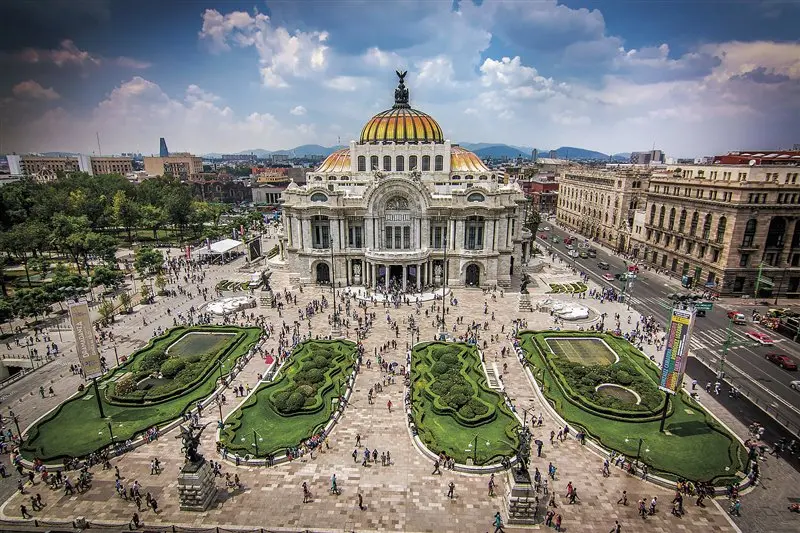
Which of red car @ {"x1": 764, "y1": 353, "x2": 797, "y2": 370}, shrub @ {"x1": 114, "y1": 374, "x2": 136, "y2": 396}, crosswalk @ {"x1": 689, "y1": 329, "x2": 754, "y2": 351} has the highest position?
shrub @ {"x1": 114, "y1": 374, "x2": 136, "y2": 396}

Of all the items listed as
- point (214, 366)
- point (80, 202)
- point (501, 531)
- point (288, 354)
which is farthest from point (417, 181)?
point (80, 202)

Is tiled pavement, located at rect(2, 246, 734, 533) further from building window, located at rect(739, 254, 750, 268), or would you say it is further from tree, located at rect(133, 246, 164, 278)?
building window, located at rect(739, 254, 750, 268)

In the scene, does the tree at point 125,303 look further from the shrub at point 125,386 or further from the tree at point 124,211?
the tree at point 124,211

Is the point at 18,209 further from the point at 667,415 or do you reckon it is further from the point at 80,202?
the point at 667,415

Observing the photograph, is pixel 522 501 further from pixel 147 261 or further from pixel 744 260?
pixel 147 261

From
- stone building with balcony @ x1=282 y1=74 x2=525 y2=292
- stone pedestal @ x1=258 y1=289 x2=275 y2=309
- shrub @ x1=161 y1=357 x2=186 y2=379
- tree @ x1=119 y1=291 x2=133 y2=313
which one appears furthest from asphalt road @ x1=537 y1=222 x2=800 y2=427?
tree @ x1=119 y1=291 x2=133 y2=313

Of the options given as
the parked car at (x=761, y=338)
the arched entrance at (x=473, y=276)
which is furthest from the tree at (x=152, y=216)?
the parked car at (x=761, y=338)

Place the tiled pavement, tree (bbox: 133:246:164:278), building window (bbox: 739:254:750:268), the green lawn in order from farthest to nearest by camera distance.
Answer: tree (bbox: 133:246:164:278)
building window (bbox: 739:254:750:268)
the green lawn
the tiled pavement
